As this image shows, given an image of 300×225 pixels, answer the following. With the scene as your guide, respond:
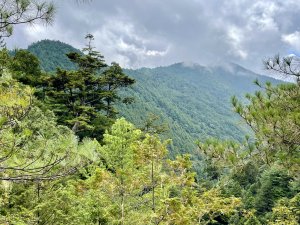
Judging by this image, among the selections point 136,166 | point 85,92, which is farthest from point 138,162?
point 85,92

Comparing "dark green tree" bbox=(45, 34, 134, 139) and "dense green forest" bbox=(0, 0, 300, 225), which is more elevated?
"dark green tree" bbox=(45, 34, 134, 139)

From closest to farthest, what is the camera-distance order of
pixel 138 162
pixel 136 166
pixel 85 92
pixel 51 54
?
pixel 138 162
pixel 136 166
pixel 85 92
pixel 51 54

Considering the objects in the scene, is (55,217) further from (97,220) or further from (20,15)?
(20,15)

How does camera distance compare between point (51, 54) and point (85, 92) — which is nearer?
point (85, 92)

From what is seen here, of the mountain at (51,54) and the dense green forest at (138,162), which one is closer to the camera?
the dense green forest at (138,162)

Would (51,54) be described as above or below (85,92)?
above

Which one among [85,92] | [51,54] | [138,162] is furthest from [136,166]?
[51,54]

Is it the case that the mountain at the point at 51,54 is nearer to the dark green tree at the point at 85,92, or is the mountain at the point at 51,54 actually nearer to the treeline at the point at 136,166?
the dark green tree at the point at 85,92

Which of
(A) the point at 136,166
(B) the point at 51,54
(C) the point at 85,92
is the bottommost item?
(A) the point at 136,166

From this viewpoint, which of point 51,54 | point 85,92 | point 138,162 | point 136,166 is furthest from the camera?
→ point 51,54

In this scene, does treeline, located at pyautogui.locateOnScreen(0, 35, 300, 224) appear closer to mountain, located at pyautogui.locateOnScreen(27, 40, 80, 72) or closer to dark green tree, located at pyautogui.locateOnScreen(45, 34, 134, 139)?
dark green tree, located at pyautogui.locateOnScreen(45, 34, 134, 139)

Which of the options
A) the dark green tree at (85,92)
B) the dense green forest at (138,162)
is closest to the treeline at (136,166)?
the dense green forest at (138,162)

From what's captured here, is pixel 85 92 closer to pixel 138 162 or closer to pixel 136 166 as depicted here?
pixel 136 166

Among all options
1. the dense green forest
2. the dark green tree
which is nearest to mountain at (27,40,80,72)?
the dark green tree
